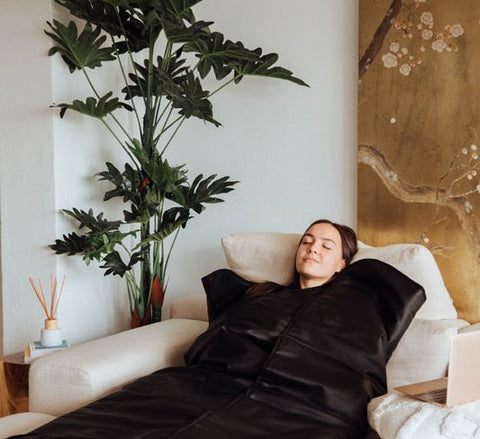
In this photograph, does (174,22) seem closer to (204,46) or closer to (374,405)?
(204,46)

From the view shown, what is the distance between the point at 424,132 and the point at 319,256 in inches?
27.9

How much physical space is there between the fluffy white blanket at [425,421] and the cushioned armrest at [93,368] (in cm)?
80

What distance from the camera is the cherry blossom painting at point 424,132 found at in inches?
101

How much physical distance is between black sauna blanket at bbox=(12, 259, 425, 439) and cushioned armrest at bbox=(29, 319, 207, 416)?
0.13m

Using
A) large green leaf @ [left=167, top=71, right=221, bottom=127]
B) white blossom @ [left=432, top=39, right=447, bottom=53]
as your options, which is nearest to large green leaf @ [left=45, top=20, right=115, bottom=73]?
large green leaf @ [left=167, top=71, right=221, bottom=127]

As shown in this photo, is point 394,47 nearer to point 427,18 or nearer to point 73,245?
point 427,18

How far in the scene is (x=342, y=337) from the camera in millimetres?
2029

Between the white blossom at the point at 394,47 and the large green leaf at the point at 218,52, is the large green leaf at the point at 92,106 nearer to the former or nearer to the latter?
the large green leaf at the point at 218,52

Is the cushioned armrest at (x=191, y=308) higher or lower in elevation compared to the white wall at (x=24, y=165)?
lower

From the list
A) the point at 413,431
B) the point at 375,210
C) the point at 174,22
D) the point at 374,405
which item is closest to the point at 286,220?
the point at 375,210

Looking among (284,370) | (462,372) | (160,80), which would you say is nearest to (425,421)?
(462,372)

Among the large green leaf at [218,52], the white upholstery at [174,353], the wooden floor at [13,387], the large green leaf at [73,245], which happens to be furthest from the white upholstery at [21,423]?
the large green leaf at [218,52]

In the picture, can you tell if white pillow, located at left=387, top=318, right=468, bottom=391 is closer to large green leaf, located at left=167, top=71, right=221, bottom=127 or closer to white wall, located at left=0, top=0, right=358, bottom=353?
white wall, located at left=0, top=0, right=358, bottom=353

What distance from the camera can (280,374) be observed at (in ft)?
6.45
